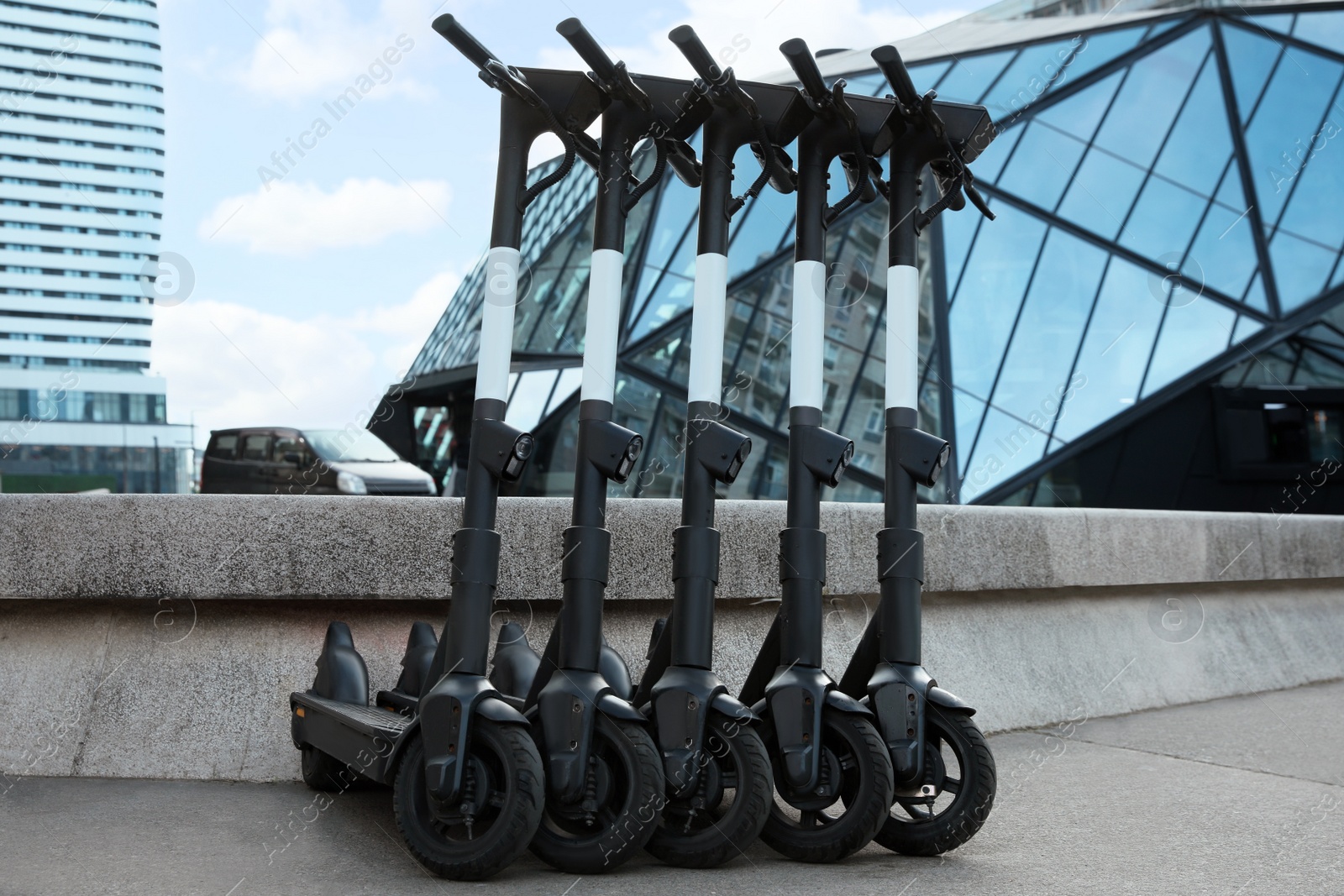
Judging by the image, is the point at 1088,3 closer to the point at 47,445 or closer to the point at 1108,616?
the point at 1108,616

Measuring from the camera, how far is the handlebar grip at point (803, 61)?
2.90 meters

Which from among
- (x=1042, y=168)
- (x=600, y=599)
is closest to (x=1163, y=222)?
(x=1042, y=168)

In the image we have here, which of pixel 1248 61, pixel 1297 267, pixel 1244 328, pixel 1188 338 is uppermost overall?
pixel 1248 61

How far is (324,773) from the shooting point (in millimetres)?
3418

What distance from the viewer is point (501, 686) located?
3.15 m

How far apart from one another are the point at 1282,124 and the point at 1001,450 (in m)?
7.70

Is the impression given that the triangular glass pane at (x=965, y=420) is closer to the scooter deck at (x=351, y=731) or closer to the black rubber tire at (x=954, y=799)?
the black rubber tire at (x=954, y=799)

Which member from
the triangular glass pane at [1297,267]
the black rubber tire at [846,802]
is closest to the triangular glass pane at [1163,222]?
the triangular glass pane at [1297,267]

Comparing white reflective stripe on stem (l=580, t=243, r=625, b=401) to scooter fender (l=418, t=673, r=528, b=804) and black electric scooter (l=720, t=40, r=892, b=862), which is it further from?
scooter fender (l=418, t=673, r=528, b=804)

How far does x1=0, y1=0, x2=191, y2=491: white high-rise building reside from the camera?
3442 inches

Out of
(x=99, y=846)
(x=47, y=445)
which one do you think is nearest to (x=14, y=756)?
(x=99, y=846)

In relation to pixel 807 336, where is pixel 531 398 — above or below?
above

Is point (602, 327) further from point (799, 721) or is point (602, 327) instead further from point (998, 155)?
point (998, 155)

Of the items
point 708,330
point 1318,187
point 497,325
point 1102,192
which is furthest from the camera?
point 1318,187
